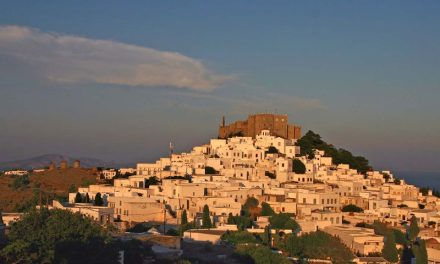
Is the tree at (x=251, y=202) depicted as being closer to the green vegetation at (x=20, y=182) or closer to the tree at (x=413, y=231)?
the tree at (x=413, y=231)

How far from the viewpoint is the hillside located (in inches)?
1672

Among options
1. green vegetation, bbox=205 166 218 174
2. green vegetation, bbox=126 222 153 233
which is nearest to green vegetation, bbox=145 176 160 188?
green vegetation, bbox=205 166 218 174

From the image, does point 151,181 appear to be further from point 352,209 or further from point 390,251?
point 390,251

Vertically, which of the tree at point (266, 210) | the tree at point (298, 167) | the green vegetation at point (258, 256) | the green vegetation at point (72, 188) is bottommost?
the green vegetation at point (258, 256)

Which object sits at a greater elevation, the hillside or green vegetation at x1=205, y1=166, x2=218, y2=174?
green vegetation at x1=205, y1=166, x2=218, y2=174

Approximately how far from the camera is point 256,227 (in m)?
30.7

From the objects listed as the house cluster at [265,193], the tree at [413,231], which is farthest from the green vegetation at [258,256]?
the tree at [413,231]

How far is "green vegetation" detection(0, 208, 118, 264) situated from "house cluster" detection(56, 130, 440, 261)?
523cm

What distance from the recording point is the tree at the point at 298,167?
45.0 metres

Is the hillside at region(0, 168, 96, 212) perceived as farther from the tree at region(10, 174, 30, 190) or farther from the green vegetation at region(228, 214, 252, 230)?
the green vegetation at region(228, 214, 252, 230)

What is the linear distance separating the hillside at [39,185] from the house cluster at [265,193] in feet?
8.97

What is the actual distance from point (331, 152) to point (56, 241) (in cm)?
3406

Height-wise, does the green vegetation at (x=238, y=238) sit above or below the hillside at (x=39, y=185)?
below

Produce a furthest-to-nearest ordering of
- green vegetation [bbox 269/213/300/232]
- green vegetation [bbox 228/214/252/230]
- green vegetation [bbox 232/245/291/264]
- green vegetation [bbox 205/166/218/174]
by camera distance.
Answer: green vegetation [bbox 205/166/218/174], green vegetation [bbox 228/214/252/230], green vegetation [bbox 269/213/300/232], green vegetation [bbox 232/245/291/264]
